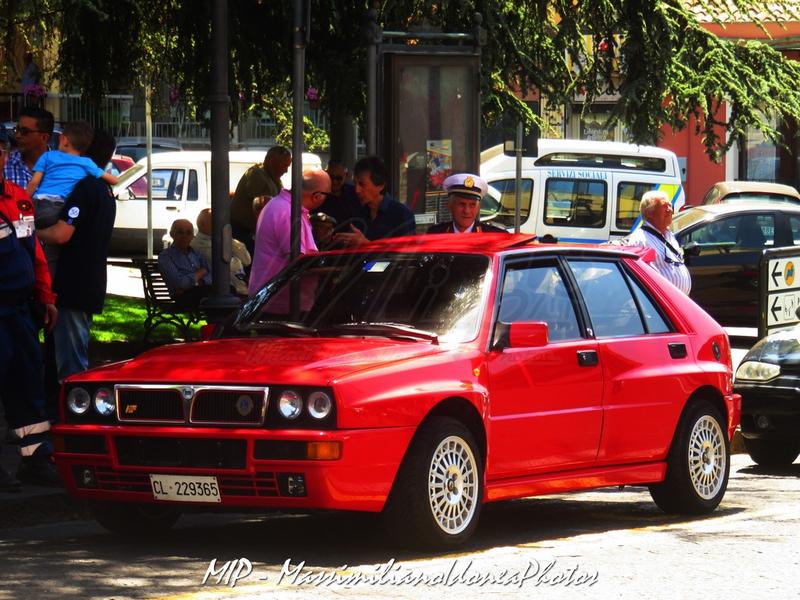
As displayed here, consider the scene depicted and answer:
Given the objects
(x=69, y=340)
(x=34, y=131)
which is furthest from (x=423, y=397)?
(x=34, y=131)

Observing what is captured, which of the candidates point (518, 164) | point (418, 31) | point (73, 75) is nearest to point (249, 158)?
point (518, 164)

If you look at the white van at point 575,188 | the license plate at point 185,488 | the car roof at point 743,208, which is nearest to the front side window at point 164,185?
the white van at point 575,188

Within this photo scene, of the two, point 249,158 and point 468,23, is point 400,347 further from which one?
point 249,158

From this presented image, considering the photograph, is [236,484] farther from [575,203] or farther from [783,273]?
[575,203]

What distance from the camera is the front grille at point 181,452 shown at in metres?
8.06

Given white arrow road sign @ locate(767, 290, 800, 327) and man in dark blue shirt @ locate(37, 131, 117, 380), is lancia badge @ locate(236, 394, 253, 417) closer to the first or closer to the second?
man in dark blue shirt @ locate(37, 131, 117, 380)

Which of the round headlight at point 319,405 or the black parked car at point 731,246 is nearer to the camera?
the round headlight at point 319,405

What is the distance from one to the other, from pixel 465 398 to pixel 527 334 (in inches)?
19.3

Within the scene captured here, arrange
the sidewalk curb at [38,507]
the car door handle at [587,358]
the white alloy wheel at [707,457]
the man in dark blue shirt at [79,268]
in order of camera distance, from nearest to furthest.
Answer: the car door handle at [587,358]
the sidewalk curb at [38,507]
the white alloy wheel at [707,457]
the man in dark blue shirt at [79,268]

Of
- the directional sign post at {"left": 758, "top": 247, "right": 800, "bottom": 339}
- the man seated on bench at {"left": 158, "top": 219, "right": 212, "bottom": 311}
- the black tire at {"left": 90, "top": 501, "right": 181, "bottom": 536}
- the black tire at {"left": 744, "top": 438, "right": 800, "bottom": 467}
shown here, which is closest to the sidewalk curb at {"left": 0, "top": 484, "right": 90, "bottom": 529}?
the black tire at {"left": 90, "top": 501, "right": 181, "bottom": 536}

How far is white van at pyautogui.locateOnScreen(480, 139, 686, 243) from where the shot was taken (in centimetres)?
2955

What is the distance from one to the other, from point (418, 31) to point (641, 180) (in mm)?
15200

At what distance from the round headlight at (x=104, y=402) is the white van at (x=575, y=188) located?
68.1ft

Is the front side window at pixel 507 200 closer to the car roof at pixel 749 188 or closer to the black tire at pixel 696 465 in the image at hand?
the car roof at pixel 749 188
